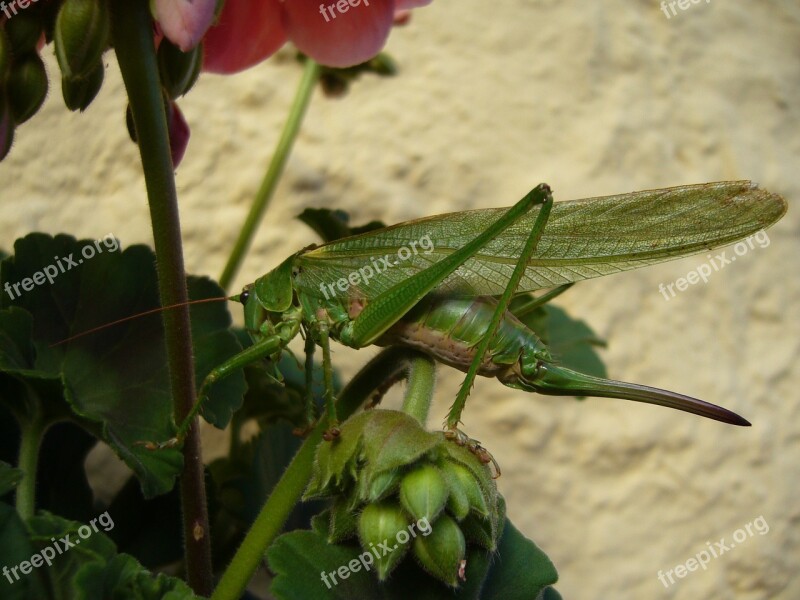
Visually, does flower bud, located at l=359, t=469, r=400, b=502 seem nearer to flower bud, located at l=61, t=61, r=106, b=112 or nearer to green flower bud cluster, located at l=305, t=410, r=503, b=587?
green flower bud cluster, located at l=305, t=410, r=503, b=587

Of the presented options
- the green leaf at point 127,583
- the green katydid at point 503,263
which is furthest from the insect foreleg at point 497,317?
the green leaf at point 127,583

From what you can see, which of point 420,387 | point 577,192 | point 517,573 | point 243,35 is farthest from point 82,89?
point 577,192

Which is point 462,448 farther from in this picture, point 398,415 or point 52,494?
point 52,494

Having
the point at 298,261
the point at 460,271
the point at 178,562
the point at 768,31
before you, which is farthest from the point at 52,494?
the point at 768,31

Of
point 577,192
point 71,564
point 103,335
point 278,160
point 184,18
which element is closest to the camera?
point 184,18

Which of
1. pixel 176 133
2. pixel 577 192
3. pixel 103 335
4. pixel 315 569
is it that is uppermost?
pixel 176 133

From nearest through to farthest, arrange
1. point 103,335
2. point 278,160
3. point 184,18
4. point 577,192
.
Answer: point 184,18 < point 103,335 < point 278,160 < point 577,192

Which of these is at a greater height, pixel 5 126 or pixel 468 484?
pixel 5 126

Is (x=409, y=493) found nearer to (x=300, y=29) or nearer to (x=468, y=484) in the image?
(x=468, y=484)
